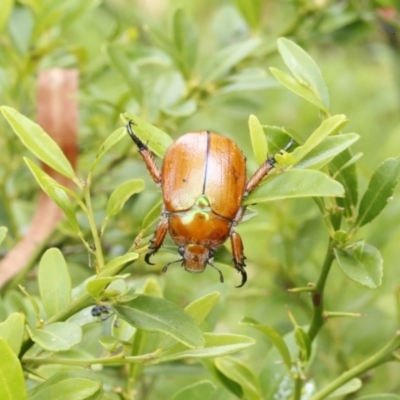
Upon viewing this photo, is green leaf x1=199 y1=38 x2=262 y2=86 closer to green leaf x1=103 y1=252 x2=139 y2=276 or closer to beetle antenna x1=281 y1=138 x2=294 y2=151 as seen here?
beetle antenna x1=281 y1=138 x2=294 y2=151

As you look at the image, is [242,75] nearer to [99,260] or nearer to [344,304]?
[344,304]

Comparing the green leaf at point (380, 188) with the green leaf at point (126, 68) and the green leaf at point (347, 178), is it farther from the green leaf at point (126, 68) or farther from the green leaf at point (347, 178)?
the green leaf at point (126, 68)

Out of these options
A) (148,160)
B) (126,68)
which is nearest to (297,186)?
(148,160)

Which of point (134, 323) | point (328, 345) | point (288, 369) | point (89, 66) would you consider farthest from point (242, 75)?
point (134, 323)

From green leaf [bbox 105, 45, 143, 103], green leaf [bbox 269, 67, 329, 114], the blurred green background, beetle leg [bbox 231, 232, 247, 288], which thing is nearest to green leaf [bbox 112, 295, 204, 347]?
beetle leg [bbox 231, 232, 247, 288]

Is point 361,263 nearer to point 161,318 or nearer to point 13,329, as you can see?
point 161,318
